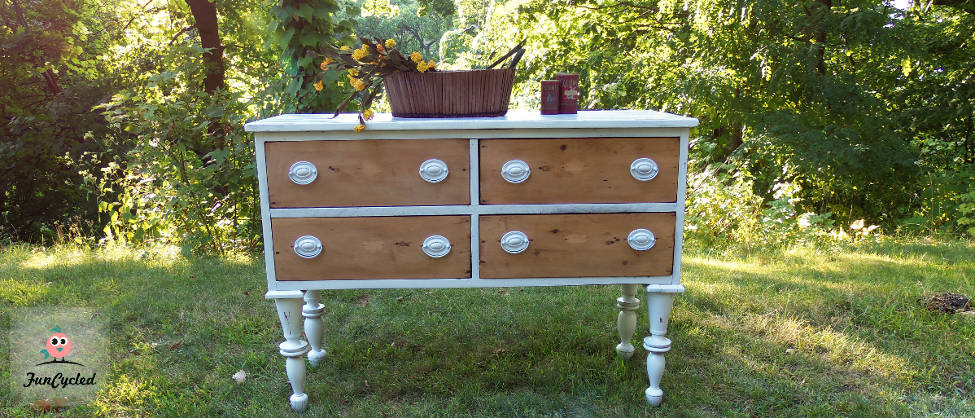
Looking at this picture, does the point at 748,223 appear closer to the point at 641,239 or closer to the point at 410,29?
the point at 641,239

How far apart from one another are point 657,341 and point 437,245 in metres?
0.91

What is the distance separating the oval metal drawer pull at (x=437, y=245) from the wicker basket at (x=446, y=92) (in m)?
0.44

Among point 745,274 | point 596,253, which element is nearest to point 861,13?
point 745,274

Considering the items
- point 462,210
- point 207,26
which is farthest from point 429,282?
point 207,26

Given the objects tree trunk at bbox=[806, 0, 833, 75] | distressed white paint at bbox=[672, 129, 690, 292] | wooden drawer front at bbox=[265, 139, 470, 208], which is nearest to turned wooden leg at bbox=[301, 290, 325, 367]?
wooden drawer front at bbox=[265, 139, 470, 208]

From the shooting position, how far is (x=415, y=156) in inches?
82.4

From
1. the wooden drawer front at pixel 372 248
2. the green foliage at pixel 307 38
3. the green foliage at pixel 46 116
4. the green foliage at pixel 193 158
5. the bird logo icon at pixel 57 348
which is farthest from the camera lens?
the green foliage at pixel 46 116

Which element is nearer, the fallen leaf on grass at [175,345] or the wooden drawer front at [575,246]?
the wooden drawer front at [575,246]

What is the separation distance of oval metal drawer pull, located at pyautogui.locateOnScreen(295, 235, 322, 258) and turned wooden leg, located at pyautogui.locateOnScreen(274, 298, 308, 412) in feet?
0.67

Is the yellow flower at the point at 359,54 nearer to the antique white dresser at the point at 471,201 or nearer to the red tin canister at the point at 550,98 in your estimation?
the antique white dresser at the point at 471,201

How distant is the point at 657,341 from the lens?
7.59 feet

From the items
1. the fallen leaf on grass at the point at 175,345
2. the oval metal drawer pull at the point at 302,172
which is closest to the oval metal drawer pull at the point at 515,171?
the oval metal drawer pull at the point at 302,172

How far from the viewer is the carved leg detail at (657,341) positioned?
2285 millimetres

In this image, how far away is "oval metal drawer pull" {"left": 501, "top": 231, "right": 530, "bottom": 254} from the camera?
7.08ft
